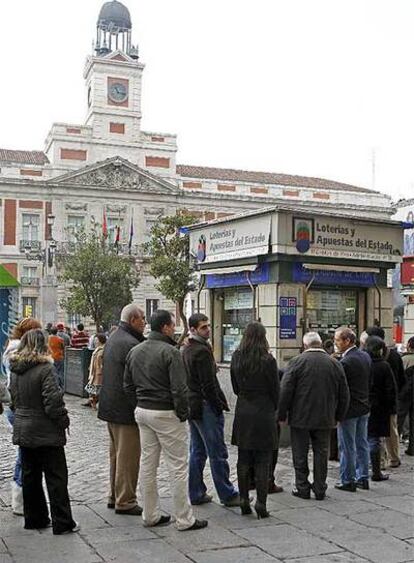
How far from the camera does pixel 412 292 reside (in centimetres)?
1603

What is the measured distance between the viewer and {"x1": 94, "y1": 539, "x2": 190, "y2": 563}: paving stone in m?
5.37

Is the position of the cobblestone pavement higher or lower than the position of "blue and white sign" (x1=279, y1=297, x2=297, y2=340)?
lower

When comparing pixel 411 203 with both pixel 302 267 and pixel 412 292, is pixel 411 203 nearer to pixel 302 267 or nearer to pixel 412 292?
pixel 412 292

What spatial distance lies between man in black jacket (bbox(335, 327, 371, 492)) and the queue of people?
0.01 m

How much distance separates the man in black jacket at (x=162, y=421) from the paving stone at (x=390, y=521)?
140cm

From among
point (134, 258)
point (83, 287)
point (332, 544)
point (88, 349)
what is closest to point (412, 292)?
point (88, 349)

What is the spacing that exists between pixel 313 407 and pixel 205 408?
1.11 meters

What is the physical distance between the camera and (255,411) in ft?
22.0

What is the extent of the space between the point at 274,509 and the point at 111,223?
158ft

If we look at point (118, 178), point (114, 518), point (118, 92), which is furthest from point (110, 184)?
point (114, 518)

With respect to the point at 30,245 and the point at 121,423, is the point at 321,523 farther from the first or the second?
the point at 30,245

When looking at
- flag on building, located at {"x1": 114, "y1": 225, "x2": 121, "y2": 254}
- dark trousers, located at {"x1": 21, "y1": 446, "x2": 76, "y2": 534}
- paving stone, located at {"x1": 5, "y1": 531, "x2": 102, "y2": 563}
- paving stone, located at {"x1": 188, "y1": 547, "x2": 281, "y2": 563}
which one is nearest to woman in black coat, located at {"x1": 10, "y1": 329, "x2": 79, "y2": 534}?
dark trousers, located at {"x1": 21, "y1": 446, "x2": 76, "y2": 534}

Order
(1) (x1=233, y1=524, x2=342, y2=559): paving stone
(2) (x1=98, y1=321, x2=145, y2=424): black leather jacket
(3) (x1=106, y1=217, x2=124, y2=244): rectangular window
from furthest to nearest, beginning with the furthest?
(3) (x1=106, y1=217, x2=124, y2=244): rectangular window, (2) (x1=98, y1=321, x2=145, y2=424): black leather jacket, (1) (x1=233, y1=524, x2=342, y2=559): paving stone

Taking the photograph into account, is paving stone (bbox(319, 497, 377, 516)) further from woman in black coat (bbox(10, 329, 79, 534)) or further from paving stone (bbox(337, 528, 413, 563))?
woman in black coat (bbox(10, 329, 79, 534))
